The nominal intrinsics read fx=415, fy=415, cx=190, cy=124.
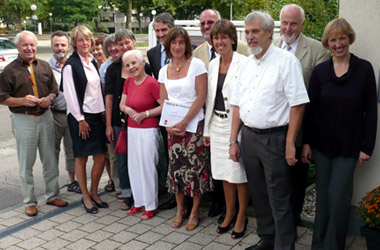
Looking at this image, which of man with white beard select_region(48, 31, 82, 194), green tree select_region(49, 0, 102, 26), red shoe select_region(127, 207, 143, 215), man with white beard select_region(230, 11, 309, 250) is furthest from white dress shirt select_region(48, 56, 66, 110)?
green tree select_region(49, 0, 102, 26)

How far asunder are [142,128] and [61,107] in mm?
1460

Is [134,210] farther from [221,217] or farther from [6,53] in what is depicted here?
[6,53]

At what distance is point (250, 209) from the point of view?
4848mm

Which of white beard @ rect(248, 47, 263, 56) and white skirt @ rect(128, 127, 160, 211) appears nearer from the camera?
white beard @ rect(248, 47, 263, 56)

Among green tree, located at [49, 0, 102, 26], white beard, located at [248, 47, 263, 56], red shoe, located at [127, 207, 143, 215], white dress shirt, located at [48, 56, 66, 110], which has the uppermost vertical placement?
green tree, located at [49, 0, 102, 26]

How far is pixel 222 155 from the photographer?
425cm

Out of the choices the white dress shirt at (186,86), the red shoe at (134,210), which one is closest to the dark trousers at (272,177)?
the white dress shirt at (186,86)

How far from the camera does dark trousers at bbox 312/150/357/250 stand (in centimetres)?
371

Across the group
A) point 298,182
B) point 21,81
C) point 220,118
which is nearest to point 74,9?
point 21,81

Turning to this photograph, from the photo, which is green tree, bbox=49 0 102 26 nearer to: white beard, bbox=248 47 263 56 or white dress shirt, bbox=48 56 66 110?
white dress shirt, bbox=48 56 66 110

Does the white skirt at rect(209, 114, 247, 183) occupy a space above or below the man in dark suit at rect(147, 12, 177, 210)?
below

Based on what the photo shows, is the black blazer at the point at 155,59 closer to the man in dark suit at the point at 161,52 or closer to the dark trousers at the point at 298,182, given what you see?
the man in dark suit at the point at 161,52

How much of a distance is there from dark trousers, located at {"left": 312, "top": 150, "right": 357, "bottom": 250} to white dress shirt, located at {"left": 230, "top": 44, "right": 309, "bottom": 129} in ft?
2.03

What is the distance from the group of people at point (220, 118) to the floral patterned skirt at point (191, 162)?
0.01 meters
